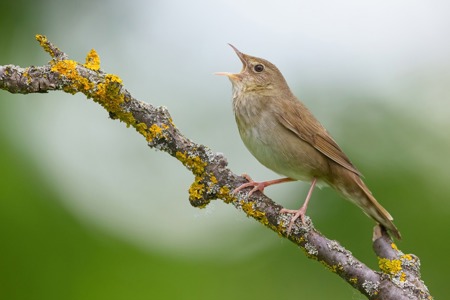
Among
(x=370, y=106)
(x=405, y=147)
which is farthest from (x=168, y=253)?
(x=370, y=106)

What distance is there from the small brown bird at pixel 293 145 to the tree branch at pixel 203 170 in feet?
3.80

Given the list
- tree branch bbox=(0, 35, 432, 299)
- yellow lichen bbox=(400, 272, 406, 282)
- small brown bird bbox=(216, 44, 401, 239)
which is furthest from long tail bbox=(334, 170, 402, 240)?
yellow lichen bbox=(400, 272, 406, 282)

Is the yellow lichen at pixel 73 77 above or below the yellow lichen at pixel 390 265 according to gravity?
above

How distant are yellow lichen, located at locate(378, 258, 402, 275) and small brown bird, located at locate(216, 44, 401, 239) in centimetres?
118

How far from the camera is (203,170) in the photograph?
13.6 ft

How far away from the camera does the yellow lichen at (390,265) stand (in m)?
3.97

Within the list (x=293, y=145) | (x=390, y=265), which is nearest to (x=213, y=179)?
(x=390, y=265)

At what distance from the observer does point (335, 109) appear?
730 centimetres

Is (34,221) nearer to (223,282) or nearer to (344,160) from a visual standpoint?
(223,282)

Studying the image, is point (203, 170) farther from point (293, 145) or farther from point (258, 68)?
point (258, 68)

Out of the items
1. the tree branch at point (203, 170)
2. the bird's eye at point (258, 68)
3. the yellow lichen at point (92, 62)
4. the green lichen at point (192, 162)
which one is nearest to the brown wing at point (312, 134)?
the bird's eye at point (258, 68)

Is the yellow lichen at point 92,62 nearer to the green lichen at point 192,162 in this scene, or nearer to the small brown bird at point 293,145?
the green lichen at point 192,162

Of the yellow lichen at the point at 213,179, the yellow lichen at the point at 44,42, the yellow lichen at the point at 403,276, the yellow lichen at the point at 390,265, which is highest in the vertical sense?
the yellow lichen at the point at 44,42

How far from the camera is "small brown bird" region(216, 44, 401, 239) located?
18.0 ft
